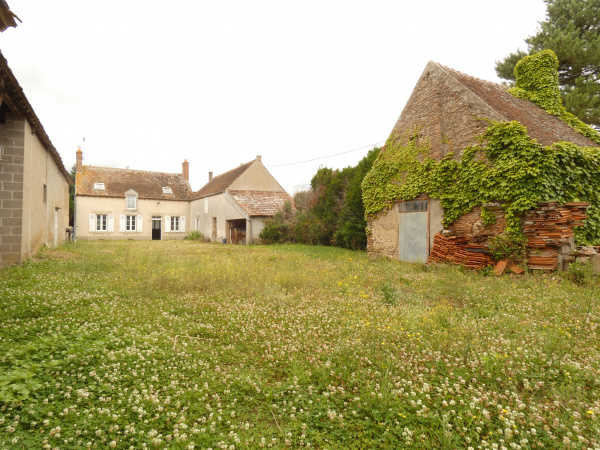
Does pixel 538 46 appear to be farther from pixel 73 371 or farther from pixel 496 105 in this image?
pixel 73 371

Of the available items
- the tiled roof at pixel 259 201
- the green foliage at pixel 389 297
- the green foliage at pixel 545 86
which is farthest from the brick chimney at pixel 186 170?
the green foliage at pixel 389 297

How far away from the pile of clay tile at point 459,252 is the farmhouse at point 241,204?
14414mm

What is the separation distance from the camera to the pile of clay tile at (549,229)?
8.93 meters

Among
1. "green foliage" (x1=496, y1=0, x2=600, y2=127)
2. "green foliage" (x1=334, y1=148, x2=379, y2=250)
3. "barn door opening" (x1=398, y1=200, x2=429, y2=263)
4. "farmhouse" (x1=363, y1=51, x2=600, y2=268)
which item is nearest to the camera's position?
"farmhouse" (x1=363, y1=51, x2=600, y2=268)

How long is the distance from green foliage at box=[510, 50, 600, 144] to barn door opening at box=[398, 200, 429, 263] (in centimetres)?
795

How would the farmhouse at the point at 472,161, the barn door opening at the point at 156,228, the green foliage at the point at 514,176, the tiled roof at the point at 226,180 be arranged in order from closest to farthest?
the green foliage at the point at 514,176
the farmhouse at the point at 472,161
the tiled roof at the point at 226,180
the barn door opening at the point at 156,228

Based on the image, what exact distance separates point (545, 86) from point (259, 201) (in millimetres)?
19197

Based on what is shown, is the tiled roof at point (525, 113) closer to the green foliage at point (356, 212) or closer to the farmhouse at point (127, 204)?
the green foliage at point (356, 212)

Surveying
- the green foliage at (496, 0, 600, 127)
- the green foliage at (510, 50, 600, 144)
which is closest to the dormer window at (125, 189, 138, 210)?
the green foliage at (510, 50, 600, 144)

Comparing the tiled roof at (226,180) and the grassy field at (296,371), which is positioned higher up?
the tiled roof at (226,180)

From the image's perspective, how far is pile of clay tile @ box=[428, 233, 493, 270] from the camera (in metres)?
10.2

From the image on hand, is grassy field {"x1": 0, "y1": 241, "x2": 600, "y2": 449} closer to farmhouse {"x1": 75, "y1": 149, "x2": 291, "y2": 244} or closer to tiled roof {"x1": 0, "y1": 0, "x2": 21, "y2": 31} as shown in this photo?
tiled roof {"x1": 0, "y1": 0, "x2": 21, "y2": 31}

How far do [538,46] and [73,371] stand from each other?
2988 centimetres

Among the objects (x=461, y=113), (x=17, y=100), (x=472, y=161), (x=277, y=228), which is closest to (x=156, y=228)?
(x=277, y=228)
